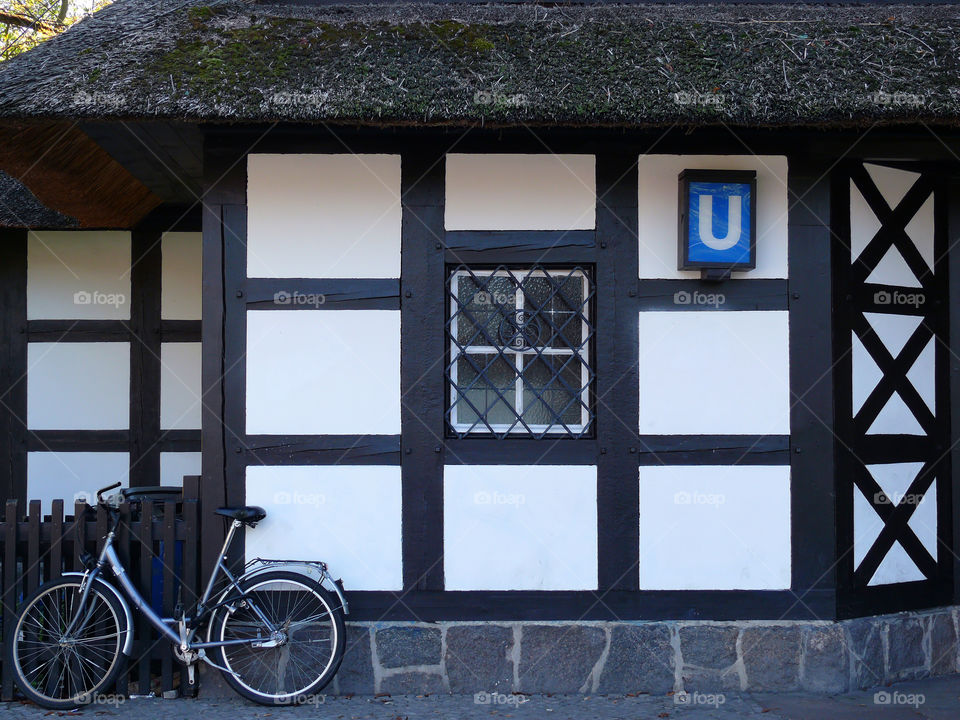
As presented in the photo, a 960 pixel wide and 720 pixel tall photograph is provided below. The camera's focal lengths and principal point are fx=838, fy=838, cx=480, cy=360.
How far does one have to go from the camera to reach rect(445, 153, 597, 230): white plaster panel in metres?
4.52

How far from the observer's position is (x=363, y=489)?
445 cm

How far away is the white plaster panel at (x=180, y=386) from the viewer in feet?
20.6

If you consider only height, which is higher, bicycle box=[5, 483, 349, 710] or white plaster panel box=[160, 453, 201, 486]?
white plaster panel box=[160, 453, 201, 486]

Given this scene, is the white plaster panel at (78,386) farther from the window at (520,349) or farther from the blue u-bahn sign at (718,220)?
the blue u-bahn sign at (718,220)

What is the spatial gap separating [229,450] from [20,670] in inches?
57.5

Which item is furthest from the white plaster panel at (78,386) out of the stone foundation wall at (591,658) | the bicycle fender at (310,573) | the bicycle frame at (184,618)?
the stone foundation wall at (591,658)

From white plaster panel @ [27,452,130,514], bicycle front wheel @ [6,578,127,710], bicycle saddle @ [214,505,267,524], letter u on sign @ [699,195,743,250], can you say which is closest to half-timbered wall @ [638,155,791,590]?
letter u on sign @ [699,195,743,250]

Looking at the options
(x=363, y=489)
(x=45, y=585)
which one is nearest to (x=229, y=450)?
(x=363, y=489)

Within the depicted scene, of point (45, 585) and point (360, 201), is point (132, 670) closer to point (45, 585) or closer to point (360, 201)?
point (45, 585)

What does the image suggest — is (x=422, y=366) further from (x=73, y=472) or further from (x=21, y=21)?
(x=21, y=21)

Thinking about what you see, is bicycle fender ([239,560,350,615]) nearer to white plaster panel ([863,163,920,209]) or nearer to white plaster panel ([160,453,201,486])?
white plaster panel ([160,453,201,486])

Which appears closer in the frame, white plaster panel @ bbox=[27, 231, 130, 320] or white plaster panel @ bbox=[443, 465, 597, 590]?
white plaster panel @ bbox=[443, 465, 597, 590]

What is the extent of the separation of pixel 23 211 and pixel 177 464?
2115 mm

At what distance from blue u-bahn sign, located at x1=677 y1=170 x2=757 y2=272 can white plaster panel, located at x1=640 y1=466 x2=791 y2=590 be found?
1109mm
